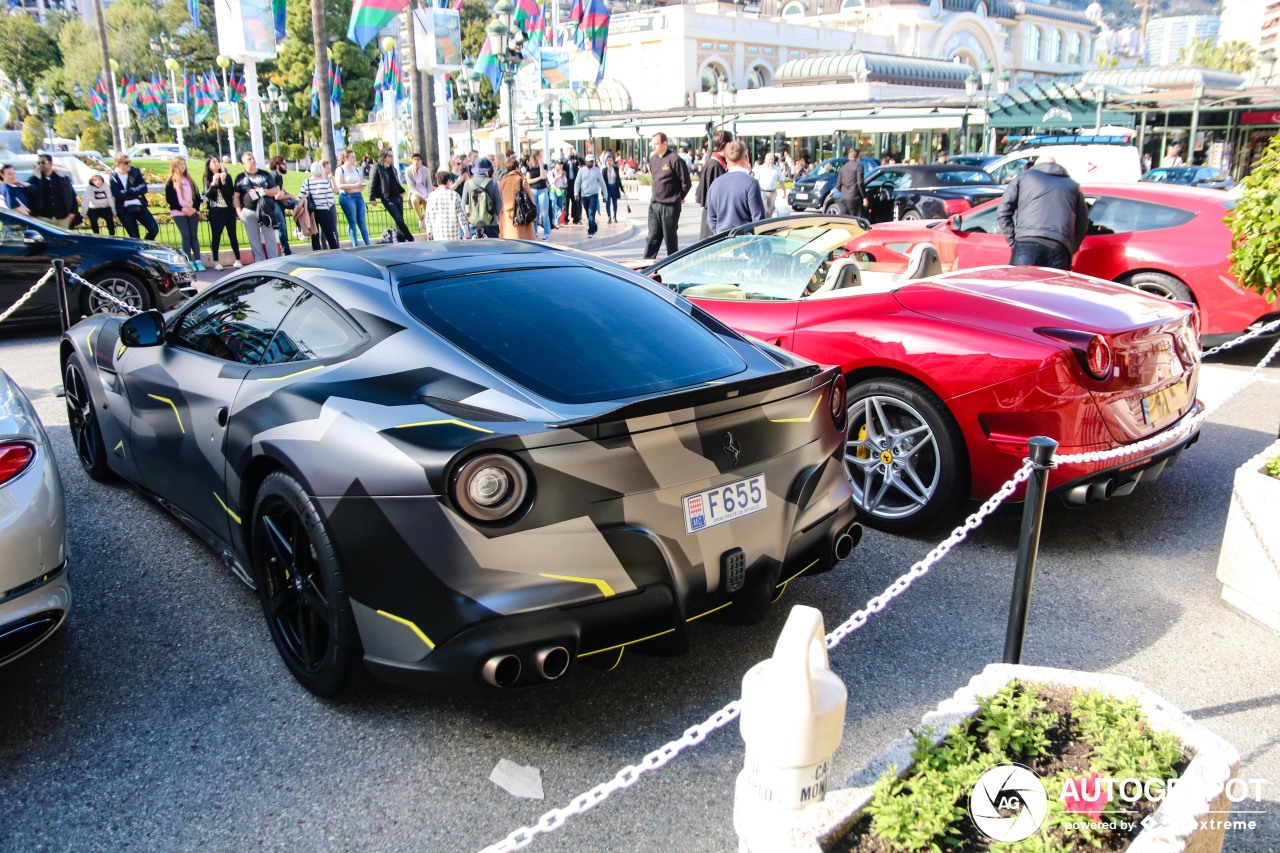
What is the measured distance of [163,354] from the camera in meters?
4.14

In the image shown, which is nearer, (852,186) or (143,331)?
(143,331)

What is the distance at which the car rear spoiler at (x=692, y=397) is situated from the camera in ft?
9.07

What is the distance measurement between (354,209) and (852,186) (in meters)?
8.59

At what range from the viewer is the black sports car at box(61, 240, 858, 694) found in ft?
8.71

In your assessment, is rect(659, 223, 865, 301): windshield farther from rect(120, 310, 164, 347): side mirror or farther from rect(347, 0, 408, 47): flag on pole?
rect(347, 0, 408, 47): flag on pole

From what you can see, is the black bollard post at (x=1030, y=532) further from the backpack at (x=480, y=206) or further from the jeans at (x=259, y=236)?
the jeans at (x=259, y=236)

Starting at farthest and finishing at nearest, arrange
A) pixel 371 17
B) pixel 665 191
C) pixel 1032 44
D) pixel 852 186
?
pixel 1032 44 → pixel 371 17 → pixel 852 186 → pixel 665 191

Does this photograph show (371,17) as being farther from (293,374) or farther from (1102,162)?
(293,374)

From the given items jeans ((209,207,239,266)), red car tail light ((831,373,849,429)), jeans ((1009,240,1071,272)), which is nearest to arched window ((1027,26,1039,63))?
jeans ((209,207,239,266))

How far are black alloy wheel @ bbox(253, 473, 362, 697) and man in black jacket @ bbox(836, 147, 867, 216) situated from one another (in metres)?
15.0

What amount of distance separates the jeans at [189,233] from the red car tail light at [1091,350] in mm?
13651

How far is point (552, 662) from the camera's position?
2.66m

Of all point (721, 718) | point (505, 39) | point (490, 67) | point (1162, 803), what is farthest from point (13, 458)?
point (490, 67)

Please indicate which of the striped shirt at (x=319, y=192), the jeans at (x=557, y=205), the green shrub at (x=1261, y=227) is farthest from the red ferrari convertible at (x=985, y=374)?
the jeans at (x=557, y=205)
